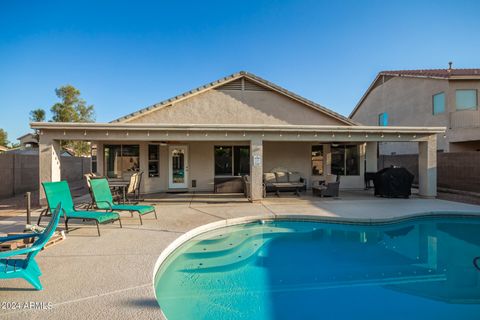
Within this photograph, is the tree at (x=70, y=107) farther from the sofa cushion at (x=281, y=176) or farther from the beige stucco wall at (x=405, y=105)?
the beige stucco wall at (x=405, y=105)

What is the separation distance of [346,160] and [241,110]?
6694 millimetres

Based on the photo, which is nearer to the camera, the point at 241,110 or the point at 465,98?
the point at 241,110

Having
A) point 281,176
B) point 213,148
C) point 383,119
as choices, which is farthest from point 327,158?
point 383,119

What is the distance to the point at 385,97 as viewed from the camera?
77.4 ft

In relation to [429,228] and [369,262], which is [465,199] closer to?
[429,228]

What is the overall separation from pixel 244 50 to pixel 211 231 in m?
13.6

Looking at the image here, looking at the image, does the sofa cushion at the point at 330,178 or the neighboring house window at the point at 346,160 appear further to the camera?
the neighboring house window at the point at 346,160

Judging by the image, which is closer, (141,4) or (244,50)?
(141,4)

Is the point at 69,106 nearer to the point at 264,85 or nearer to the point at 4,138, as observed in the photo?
the point at 4,138

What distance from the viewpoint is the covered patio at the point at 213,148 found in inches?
394

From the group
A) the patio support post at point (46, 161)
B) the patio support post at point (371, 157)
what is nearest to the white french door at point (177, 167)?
the patio support post at point (46, 161)

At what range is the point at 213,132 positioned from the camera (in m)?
10.5

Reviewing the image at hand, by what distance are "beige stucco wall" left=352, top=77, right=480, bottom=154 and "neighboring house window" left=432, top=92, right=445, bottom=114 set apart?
0.25 meters

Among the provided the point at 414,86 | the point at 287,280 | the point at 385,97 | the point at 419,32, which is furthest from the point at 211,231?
the point at 385,97
